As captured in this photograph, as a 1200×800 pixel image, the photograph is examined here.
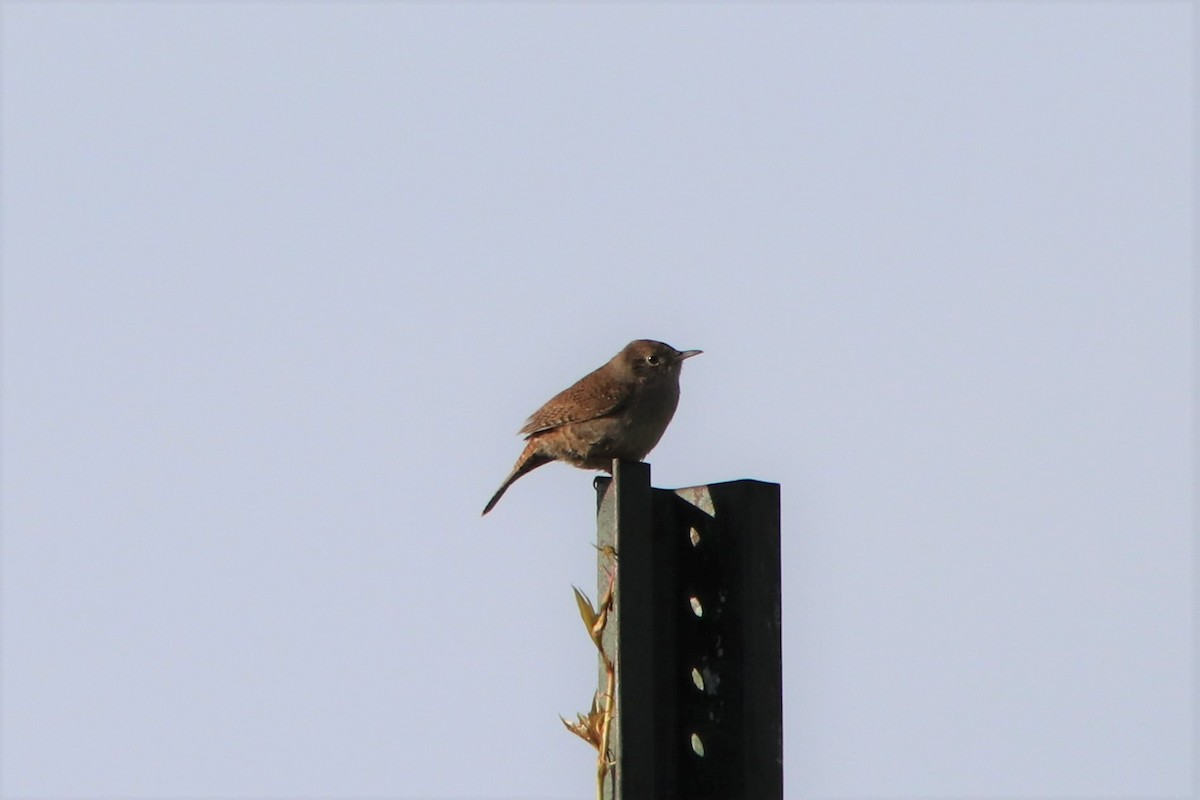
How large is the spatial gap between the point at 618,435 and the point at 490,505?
3.30 ft

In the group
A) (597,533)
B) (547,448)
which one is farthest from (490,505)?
(597,533)

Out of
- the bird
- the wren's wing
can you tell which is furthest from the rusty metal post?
the wren's wing

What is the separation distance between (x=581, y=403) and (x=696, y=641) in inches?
128

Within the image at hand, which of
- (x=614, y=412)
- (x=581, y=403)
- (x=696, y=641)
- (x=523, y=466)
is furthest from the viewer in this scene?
(x=523, y=466)

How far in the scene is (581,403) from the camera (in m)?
7.20

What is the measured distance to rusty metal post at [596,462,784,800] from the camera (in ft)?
12.6

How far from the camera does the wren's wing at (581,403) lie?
23.2 ft

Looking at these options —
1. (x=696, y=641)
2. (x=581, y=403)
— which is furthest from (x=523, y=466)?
(x=696, y=641)

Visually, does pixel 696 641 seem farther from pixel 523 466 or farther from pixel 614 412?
pixel 523 466

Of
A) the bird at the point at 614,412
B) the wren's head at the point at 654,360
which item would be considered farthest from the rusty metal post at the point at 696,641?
the wren's head at the point at 654,360

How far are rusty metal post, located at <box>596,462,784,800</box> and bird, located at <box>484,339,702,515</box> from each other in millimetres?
2838

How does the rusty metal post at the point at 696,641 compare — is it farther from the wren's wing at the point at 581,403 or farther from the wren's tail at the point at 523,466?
the wren's tail at the point at 523,466

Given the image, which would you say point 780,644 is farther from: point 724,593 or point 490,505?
point 490,505

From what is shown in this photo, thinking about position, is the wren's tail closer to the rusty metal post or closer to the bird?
the bird
